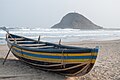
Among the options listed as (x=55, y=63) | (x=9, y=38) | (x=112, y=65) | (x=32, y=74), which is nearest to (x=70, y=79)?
(x=55, y=63)

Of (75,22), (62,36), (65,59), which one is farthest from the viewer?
(75,22)

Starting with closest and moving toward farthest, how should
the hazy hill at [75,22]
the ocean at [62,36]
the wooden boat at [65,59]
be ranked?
1. the wooden boat at [65,59]
2. the ocean at [62,36]
3. the hazy hill at [75,22]

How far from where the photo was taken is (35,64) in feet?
27.5

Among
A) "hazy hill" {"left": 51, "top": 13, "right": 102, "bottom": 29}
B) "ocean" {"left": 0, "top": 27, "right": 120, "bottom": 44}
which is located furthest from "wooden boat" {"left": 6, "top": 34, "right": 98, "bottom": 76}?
"hazy hill" {"left": 51, "top": 13, "right": 102, "bottom": 29}

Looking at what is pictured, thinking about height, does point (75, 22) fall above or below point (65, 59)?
below

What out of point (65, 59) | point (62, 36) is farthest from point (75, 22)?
point (65, 59)

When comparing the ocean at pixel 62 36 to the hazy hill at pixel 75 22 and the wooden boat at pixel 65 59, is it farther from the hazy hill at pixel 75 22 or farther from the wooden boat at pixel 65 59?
the hazy hill at pixel 75 22

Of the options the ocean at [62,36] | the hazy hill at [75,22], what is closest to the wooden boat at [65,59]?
the ocean at [62,36]

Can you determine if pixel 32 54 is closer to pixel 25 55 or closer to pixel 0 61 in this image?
pixel 25 55

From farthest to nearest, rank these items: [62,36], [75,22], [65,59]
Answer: [75,22] → [62,36] → [65,59]

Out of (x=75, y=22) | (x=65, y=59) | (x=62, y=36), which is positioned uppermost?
(x=65, y=59)

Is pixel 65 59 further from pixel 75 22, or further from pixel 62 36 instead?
pixel 75 22

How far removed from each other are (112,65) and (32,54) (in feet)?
13.1

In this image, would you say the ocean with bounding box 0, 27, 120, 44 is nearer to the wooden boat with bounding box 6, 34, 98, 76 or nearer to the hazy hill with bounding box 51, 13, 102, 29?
the wooden boat with bounding box 6, 34, 98, 76
